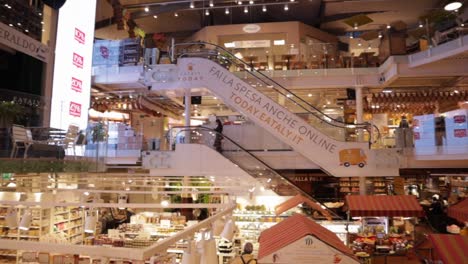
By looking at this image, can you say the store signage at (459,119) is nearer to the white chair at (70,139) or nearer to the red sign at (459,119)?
the red sign at (459,119)

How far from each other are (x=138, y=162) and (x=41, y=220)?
3316 millimetres

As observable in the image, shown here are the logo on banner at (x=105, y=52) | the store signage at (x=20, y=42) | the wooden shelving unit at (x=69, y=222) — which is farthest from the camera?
the logo on banner at (x=105, y=52)

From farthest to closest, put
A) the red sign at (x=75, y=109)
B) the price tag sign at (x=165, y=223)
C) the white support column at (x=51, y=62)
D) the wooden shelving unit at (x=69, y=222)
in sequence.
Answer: the white support column at (x=51, y=62) → the red sign at (x=75, y=109) → the price tag sign at (x=165, y=223) → the wooden shelving unit at (x=69, y=222)

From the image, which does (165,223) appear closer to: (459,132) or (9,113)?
(9,113)

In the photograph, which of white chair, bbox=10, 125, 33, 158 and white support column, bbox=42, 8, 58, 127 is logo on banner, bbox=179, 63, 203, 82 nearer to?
white support column, bbox=42, 8, 58, 127

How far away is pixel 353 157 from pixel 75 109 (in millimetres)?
8627

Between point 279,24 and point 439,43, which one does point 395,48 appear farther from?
point 279,24

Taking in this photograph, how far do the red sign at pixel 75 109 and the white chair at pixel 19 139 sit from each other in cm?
422


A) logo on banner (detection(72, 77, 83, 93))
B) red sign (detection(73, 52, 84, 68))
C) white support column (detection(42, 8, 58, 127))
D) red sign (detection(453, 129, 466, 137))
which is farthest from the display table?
white support column (detection(42, 8, 58, 127))

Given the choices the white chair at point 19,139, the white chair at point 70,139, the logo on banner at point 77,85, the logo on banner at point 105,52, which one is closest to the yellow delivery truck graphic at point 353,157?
the white chair at point 70,139

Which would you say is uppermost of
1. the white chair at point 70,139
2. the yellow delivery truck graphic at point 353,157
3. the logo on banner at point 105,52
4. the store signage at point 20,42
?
the logo on banner at point 105,52

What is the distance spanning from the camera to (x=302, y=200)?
9.10m

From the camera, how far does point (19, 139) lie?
7383 millimetres

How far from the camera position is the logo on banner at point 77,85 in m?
13.0
